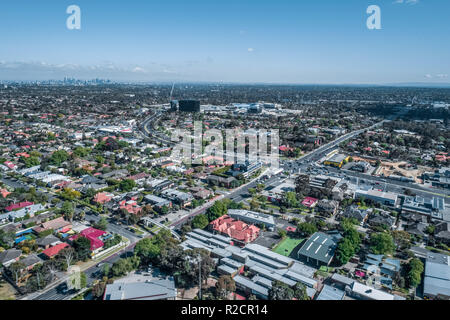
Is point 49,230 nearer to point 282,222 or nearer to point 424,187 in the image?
point 282,222

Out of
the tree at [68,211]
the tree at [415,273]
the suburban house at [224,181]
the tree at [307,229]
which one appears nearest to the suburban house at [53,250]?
the tree at [68,211]

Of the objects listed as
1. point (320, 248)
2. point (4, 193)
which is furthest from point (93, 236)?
point (320, 248)

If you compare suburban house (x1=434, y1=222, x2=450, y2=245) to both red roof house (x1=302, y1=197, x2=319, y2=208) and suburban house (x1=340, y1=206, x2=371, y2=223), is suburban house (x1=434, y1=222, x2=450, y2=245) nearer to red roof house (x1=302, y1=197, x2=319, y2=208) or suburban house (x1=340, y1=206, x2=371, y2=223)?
suburban house (x1=340, y1=206, x2=371, y2=223)

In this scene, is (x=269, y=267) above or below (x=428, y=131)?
below

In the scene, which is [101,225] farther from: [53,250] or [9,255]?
[9,255]

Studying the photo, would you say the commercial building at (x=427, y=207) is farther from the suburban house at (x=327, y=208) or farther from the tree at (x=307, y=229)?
the tree at (x=307, y=229)
